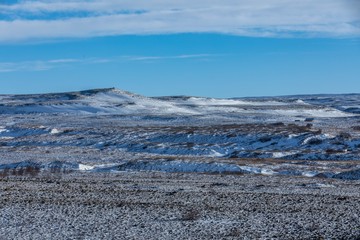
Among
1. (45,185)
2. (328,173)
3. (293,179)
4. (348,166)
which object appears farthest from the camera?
(348,166)

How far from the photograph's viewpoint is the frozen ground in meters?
24.1

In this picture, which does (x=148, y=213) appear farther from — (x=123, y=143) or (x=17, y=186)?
(x=123, y=143)

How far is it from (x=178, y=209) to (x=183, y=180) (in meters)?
14.2

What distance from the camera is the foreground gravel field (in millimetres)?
22844

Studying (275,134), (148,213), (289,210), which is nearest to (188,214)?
(148,213)

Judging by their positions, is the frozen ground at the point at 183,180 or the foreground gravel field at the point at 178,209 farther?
the frozen ground at the point at 183,180

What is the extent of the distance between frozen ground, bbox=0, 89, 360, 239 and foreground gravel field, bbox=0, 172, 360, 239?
0.04m

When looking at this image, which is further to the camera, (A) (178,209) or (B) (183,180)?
(B) (183,180)

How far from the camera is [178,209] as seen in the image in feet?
91.9

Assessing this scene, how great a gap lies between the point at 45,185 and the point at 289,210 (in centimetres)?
1532

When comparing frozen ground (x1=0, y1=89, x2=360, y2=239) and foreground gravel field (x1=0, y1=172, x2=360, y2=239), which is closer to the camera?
foreground gravel field (x1=0, y1=172, x2=360, y2=239)

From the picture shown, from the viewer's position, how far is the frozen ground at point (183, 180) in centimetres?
2412

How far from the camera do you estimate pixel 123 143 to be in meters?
71.9

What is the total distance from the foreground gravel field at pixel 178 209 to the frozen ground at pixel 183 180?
42mm
